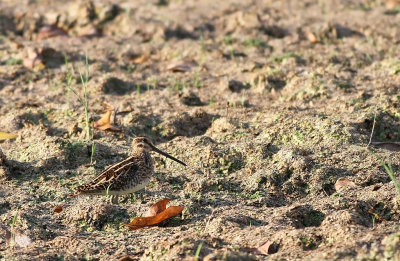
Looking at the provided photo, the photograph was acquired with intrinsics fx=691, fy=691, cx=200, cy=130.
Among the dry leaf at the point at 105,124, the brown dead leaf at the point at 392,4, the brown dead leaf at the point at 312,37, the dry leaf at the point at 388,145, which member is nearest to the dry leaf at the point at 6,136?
the dry leaf at the point at 105,124

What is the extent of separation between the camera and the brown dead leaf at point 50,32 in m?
9.55

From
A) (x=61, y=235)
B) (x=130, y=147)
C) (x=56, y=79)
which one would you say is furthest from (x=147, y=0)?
(x=61, y=235)

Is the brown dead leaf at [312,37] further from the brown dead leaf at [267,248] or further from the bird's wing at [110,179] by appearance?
the brown dead leaf at [267,248]

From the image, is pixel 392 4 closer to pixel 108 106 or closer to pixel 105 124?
pixel 108 106

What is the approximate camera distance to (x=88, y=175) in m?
6.11

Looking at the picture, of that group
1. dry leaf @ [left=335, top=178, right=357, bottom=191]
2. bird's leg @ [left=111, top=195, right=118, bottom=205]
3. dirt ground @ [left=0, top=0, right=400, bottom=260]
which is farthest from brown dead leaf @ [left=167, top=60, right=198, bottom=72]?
dry leaf @ [left=335, top=178, right=357, bottom=191]

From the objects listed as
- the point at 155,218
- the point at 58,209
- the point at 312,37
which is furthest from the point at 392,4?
the point at 58,209

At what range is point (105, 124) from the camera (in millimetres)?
6805

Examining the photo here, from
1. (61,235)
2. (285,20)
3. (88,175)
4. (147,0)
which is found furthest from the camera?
(147,0)

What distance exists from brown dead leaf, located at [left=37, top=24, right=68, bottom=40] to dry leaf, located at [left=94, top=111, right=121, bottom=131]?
3.08 m

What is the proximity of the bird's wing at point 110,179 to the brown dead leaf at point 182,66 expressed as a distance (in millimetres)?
2856

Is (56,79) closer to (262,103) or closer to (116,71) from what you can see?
(116,71)

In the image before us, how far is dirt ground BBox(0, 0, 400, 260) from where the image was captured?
16.1 ft

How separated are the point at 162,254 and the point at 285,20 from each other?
600 centimetres
